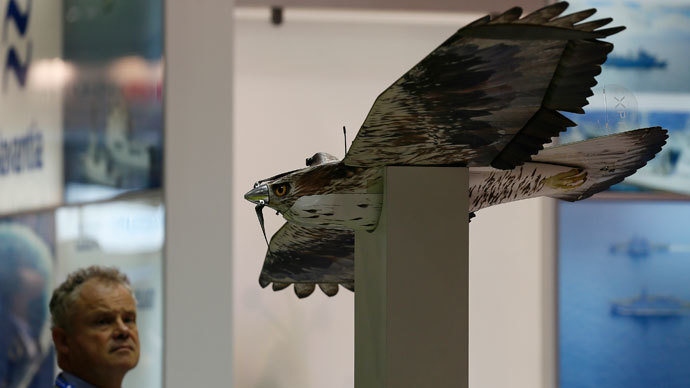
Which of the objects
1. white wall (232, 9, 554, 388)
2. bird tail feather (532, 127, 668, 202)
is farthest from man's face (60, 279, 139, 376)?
bird tail feather (532, 127, 668, 202)

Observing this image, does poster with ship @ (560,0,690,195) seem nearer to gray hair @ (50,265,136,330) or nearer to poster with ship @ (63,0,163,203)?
poster with ship @ (63,0,163,203)

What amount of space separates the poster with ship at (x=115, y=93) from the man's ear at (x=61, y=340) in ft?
1.50

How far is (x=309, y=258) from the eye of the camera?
2.53ft

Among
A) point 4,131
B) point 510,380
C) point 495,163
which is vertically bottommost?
point 510,380

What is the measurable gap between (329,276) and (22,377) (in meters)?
1.46

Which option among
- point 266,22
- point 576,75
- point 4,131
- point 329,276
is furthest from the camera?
point 266,22

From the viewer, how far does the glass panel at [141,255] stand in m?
2.20

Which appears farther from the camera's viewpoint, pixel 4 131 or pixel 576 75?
pixel 4 131

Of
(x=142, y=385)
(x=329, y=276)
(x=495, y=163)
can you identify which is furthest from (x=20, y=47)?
(x=495, y=163)

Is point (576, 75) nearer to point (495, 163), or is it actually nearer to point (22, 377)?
point (495, 163)

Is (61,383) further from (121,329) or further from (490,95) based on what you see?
(490,95)

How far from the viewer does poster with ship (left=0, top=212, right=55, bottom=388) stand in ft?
6.22

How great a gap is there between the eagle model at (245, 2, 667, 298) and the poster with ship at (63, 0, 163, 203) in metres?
1.68

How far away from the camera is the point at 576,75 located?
0.50 m
